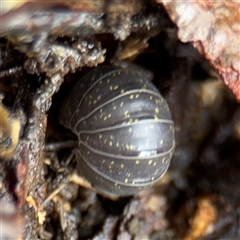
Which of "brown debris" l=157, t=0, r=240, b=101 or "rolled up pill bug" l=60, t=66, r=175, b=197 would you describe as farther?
"rolled up pill bug" l=60, t=66, r=175, b=197

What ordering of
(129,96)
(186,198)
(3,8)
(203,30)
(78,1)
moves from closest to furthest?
(3,8) < (78,1) < (203,30) < (129,96) < (186,198)

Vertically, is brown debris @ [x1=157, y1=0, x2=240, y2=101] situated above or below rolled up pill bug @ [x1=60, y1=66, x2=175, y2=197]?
above

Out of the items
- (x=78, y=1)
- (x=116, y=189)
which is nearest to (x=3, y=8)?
(x=78, y=1)

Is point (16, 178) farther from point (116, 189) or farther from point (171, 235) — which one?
point (171, 235)

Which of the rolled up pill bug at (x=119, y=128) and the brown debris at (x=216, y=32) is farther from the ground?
the brown debris at (x=216, y=32)

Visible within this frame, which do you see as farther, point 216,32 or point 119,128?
point 119,128

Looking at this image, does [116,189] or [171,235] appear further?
[171,235]

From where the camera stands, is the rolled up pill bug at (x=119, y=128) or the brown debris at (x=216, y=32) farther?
the rolled up pill bug at (x=119, y=128)

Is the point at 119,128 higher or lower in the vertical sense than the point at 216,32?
lower
